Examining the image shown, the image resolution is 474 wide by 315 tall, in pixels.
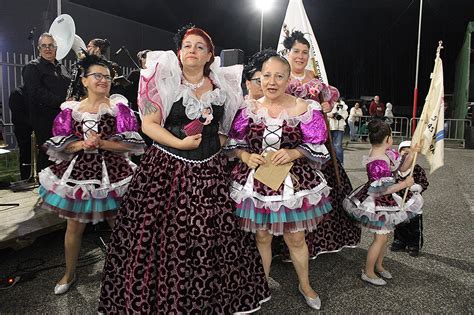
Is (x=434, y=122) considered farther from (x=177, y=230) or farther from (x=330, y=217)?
(x=177, y=230)

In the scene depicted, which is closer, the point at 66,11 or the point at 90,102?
the point at 90,102

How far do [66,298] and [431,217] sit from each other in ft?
13.5

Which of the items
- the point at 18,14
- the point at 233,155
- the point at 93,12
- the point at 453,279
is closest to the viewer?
the point at 233,155

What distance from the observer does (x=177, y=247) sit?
223 cm

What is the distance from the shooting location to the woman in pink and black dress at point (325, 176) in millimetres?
3225

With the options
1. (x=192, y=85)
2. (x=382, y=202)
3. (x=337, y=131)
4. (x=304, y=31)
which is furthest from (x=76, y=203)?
(x=337, y=131)

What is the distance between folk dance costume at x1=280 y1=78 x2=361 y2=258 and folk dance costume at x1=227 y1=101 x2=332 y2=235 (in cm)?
64

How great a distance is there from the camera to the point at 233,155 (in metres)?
2.67

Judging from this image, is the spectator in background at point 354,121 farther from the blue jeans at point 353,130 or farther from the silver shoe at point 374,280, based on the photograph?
the silver shoe at point 374,280

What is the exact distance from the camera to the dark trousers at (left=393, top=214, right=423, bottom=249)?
3.73 m

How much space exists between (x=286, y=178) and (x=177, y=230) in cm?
74

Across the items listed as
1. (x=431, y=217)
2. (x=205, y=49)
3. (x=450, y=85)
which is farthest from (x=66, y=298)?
(x=450, y=85)

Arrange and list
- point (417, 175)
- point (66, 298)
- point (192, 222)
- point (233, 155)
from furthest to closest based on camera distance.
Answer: point (417, 175)
point (66, 298)
point (233, 155)
point (192, 222)

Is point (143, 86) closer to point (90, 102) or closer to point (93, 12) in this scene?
point (90, 102)
